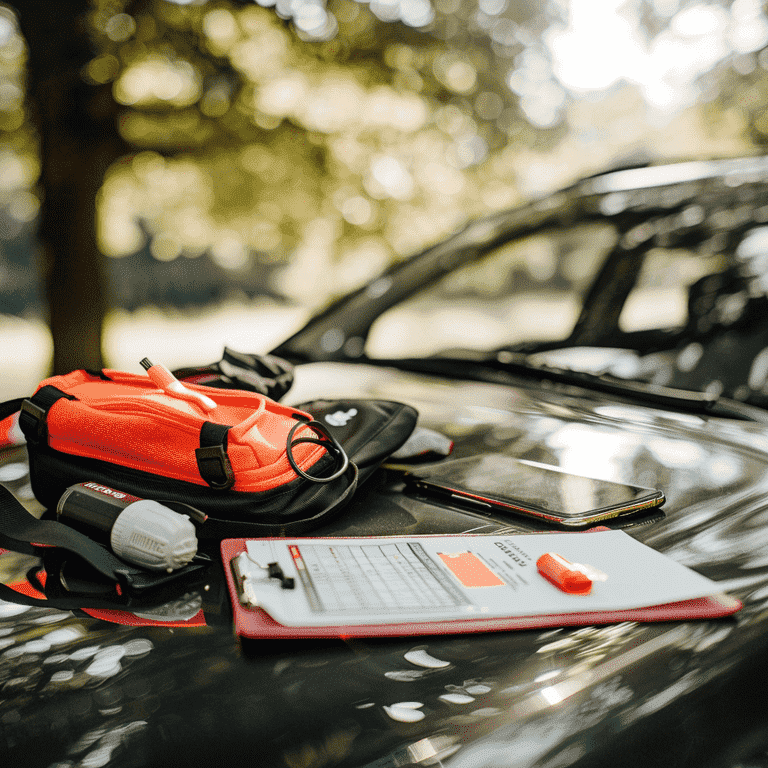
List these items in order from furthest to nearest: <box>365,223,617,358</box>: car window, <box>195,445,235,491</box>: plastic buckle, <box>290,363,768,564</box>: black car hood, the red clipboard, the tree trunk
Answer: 1. the tree trunk
2. <box>365,223,617,358</box>: car window
3. <box>290,363,768,564</box>: black car hood
4. <box>195,445,235,491</box>: plastic buckle
5. the red clipboard

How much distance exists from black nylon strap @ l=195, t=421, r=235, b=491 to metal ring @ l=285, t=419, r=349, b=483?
0.24 ft

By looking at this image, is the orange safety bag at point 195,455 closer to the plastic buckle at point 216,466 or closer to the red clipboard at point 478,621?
the plastic buckle at point 216,466

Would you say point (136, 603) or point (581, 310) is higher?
point (581, 310)

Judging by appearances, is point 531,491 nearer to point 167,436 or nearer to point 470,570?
point 470,570

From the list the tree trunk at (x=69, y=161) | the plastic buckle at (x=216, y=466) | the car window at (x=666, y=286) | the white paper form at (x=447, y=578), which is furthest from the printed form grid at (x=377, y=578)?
the tree trunk at (x=69, y=161)

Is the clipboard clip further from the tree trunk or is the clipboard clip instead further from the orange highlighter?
the tree trunk

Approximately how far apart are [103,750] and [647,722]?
0.39 metres

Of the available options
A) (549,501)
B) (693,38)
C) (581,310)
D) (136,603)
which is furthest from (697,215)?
(693,38)

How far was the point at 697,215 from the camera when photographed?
1.44 m

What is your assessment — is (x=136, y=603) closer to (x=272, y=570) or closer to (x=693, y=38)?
(x=272, y=570)

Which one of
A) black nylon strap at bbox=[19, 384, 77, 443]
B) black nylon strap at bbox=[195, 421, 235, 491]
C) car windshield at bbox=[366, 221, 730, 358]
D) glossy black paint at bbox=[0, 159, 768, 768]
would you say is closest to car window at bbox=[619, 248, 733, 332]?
car windshield at bbox=[366, 221, 730, 358]

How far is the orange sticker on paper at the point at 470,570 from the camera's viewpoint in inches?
26.3

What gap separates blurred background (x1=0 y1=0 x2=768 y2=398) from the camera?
10.7 ft

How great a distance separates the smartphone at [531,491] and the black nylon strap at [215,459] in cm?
29
